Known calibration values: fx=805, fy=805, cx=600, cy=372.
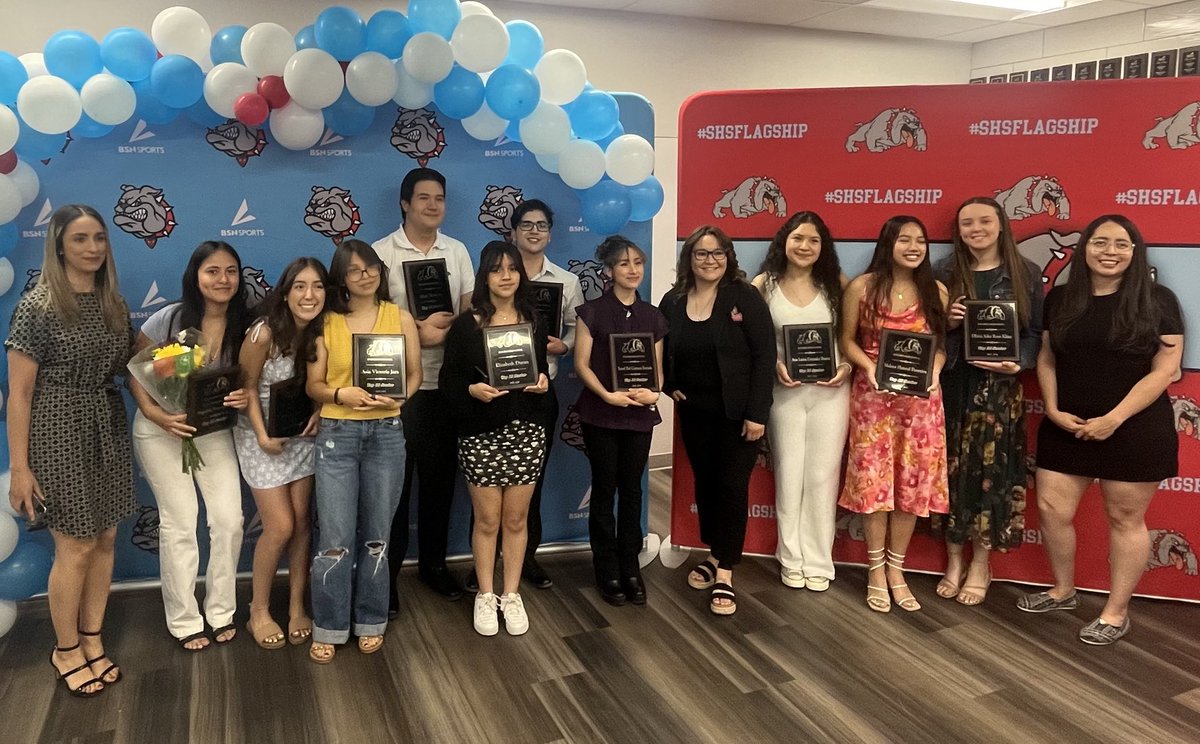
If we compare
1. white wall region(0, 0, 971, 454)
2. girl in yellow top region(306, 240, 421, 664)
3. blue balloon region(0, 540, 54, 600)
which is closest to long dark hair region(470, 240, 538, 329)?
girl in yellow top region(306, 240, 421, 664)

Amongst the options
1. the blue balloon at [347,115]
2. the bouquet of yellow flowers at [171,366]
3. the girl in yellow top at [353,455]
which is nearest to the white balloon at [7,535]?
the bouquet of yellow flowers at [171,366]

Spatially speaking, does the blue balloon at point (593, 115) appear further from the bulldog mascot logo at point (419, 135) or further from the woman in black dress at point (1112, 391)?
the woman in black dress at point (1112, 391)

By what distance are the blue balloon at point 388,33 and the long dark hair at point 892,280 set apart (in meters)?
2.07

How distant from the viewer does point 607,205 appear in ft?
11.5

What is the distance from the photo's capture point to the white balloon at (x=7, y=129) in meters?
2.71

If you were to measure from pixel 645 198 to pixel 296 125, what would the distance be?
1468mm

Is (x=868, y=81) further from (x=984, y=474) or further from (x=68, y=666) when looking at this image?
(x=68, y=666)

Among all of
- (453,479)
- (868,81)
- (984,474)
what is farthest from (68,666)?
(868,81)

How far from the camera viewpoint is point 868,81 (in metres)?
6.00

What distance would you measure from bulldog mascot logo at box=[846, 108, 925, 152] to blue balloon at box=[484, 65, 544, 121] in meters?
1.43

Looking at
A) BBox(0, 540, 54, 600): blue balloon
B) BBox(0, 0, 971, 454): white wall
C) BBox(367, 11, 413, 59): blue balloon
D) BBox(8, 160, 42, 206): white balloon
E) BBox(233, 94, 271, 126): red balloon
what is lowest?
BBox(0, 540, 54, 600): blue balloon

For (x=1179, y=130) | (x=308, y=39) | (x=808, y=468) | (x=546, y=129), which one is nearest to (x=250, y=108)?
(x=308, y=39)

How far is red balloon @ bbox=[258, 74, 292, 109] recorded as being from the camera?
3062 mm

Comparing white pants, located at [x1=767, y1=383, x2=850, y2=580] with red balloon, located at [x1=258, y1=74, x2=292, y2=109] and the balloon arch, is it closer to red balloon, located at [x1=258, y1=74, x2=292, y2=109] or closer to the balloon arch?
the balloon arch
